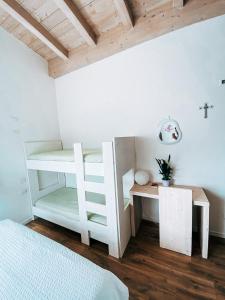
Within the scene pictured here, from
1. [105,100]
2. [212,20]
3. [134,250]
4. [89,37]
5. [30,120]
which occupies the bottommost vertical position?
[134,250]

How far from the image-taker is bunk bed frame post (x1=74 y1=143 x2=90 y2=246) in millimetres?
1589

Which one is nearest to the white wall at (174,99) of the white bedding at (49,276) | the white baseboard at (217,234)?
the white baseboard at (217,234)

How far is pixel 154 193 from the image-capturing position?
65.5 inches

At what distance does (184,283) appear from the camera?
1.24m

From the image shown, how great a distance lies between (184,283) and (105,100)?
2.18m

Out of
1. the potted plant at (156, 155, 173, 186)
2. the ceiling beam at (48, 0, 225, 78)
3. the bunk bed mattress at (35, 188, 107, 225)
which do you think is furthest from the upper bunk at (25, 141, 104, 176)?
the ceiling beam at (48, 0, 225, 78)

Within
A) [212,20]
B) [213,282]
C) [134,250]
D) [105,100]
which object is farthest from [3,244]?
[212,20]

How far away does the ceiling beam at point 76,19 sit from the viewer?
152 centimetres

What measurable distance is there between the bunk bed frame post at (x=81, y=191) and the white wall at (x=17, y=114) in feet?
3.41

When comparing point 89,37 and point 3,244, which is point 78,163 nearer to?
point 3,244

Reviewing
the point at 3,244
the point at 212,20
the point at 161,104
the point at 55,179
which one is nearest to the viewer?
the point at 3,244

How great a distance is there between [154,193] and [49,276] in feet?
4.02

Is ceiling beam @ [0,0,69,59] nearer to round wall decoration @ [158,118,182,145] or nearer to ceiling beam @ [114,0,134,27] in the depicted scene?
ceiling beam @ [114,0,134,27]

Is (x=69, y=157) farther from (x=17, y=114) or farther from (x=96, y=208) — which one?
(x=17, y=114)
